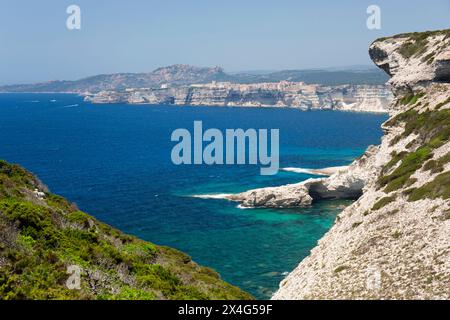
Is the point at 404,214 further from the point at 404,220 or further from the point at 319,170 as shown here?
the point at 319,170

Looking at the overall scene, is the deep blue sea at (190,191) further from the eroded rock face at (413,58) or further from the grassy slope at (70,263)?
the eroded rock face at (413,58)

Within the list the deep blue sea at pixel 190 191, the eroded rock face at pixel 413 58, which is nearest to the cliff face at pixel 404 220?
the eroded rock face at pixel 413 58

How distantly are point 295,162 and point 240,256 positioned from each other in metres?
61.4

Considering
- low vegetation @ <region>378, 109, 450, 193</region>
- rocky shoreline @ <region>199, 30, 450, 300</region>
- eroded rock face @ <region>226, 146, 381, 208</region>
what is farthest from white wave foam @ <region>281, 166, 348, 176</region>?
low vegetation @ <region>378, 109, 450, 193</region>

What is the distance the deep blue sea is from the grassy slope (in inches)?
693

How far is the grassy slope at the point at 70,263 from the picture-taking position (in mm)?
15555

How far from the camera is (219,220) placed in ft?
214

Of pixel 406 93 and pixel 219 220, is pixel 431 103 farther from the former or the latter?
pixel 219 220

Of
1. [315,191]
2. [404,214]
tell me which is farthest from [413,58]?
[404,214]

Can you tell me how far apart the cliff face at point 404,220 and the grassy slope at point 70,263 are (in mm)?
6209

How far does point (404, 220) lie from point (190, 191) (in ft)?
186

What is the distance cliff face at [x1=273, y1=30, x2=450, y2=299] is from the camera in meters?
22.2

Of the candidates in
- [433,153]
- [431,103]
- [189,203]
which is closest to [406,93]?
[431,103]
